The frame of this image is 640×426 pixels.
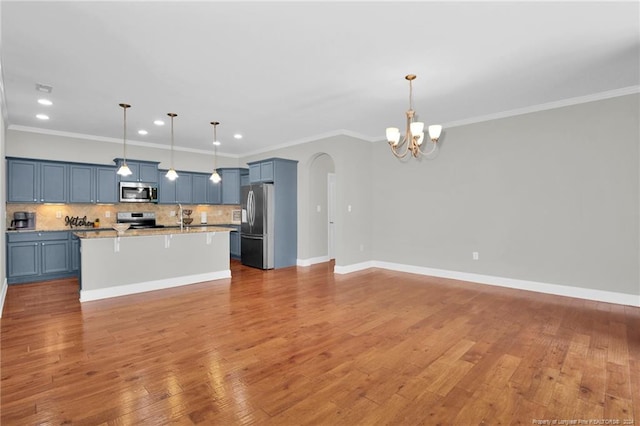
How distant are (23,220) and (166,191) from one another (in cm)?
243

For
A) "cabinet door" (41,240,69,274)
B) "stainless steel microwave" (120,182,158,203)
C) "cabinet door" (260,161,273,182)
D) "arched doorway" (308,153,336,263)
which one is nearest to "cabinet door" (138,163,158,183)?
"stainless steel microwave" (120,182,158,203)

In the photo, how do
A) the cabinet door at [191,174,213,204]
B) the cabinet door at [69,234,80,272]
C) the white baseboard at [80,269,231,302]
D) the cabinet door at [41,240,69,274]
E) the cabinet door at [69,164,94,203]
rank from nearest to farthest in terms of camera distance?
the white baseboard at [80,269,231,302] → the cabinet door at [41,240,69,274] → the cabinet door at [69,234,80,272] → the cabinet door at [69,164,94,203] → the cabinet door at [191,174,213,204]

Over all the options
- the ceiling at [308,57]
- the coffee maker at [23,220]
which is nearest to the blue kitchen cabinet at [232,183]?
the ceiling at [308,57]

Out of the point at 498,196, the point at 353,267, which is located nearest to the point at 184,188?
the point at 353,267

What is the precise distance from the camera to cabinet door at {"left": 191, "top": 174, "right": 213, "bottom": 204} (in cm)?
769

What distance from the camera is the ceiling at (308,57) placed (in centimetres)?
247

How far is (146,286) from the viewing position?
15.9 feet

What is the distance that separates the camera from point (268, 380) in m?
2.33

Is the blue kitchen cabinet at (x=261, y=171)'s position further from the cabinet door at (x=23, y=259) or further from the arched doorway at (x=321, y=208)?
the cabinet door at (x=23, y=259)

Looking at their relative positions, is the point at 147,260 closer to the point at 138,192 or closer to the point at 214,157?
the point at 138,192

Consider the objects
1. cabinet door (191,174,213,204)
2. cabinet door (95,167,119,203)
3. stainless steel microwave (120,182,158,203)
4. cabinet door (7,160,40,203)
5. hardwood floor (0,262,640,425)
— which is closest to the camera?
hardwood floor (0,262,640,425)

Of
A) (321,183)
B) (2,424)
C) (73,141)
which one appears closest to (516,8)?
(2,424)

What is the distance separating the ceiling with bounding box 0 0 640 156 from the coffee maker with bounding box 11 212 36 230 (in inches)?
65.3

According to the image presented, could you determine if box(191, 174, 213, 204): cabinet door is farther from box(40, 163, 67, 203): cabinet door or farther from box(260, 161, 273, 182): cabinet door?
box(40, 163, 67, 203): cabinet door
